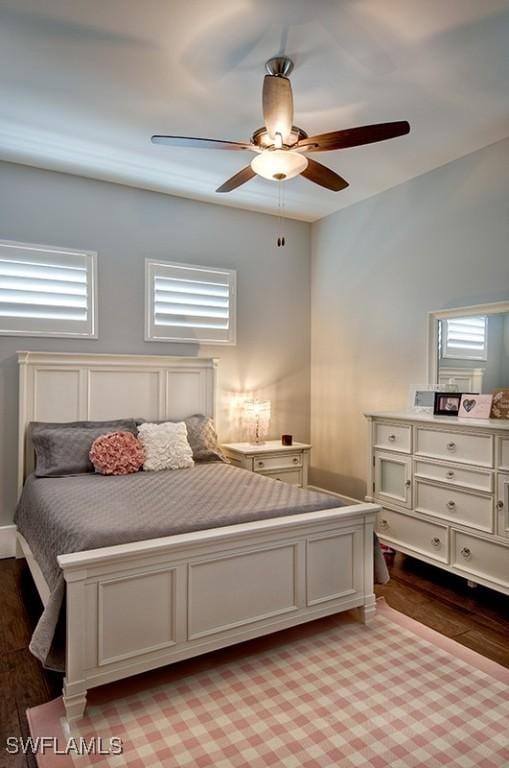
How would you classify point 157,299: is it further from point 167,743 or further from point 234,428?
point 167,743

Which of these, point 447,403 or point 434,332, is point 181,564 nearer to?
point 447,403

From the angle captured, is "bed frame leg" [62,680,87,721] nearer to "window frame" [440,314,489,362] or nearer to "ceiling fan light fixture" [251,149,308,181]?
"ceiling fan light fixture" [251,149,308,181]

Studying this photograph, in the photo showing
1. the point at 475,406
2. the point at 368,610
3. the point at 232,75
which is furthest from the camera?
the point at 475,406

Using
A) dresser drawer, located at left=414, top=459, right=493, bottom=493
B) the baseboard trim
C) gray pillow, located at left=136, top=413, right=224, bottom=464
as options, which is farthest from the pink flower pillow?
dresser drawer, located at left=414, top=459, right=493, bottom=493

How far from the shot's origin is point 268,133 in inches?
87.4

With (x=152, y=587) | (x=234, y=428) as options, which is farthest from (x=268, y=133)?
(x=234, y=428)

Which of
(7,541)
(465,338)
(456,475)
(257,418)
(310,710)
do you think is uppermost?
(465,338)

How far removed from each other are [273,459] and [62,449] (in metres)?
1.70

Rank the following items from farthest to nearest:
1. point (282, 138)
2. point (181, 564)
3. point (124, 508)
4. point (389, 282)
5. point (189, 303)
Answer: point (189, 303), point (389, 282), point (124, 508), point (282, 138), point (181, 564)

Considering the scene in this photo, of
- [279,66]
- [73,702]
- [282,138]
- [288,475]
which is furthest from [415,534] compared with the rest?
[279,66]

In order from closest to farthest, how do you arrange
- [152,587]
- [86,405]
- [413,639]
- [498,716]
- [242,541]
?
[498,716]
[152,587]
[242,541]
[413,639]
[86,405]

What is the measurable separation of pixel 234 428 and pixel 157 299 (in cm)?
134

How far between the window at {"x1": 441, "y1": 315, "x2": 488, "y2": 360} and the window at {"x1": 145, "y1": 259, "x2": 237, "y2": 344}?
1.85m

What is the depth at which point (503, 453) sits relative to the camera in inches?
107
